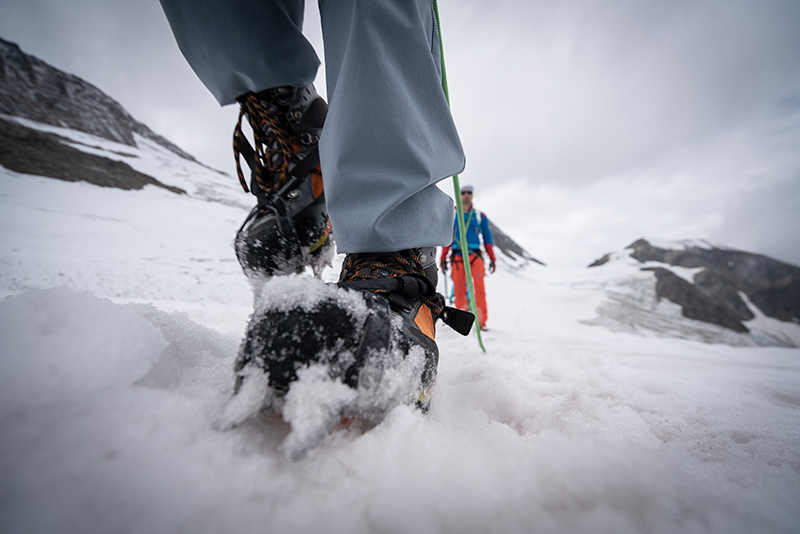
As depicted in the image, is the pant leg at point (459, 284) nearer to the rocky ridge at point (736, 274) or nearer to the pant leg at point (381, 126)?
the pant leg at point (381, 126)

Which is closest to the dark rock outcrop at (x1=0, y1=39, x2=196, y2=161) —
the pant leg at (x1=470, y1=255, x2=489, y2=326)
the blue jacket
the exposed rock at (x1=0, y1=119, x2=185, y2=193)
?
the exposed rock at (x1=0, y1=119, x2=185, y2=193)

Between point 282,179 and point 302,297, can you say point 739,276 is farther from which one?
point 302,297

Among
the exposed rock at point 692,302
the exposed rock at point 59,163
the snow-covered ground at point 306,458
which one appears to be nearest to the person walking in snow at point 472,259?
the snow-covered ground at point 306,458

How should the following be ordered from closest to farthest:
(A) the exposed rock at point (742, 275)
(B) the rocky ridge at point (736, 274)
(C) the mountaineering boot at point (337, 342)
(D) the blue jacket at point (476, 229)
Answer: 1. (C) the mountaineering boot at point (337, 342)
2. (D) the blue jacket at point (476, 229)
3. (B) the rocky ridge at point (736, 274)
4. (A) the exposed rock at point (742, 275)

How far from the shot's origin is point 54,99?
15023 mm

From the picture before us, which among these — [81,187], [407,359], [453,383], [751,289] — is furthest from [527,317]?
[751,289]

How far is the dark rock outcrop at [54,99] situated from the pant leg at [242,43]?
19.2m

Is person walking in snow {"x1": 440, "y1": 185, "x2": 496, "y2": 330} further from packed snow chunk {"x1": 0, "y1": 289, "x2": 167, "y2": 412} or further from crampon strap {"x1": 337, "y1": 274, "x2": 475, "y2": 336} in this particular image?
packed snow chunk {"x1": 0, "y1": 289, "x2": 167, "y2": 412}

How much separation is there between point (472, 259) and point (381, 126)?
211 cm

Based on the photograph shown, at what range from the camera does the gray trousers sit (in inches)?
18.1

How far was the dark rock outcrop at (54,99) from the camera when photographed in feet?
43.3

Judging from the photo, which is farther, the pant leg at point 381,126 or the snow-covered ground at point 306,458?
the pant leg at point 381,126

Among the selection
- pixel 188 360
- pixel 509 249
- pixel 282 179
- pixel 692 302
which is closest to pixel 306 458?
pixel 188 360

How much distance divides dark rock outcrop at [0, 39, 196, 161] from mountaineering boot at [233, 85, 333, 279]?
19266mm
